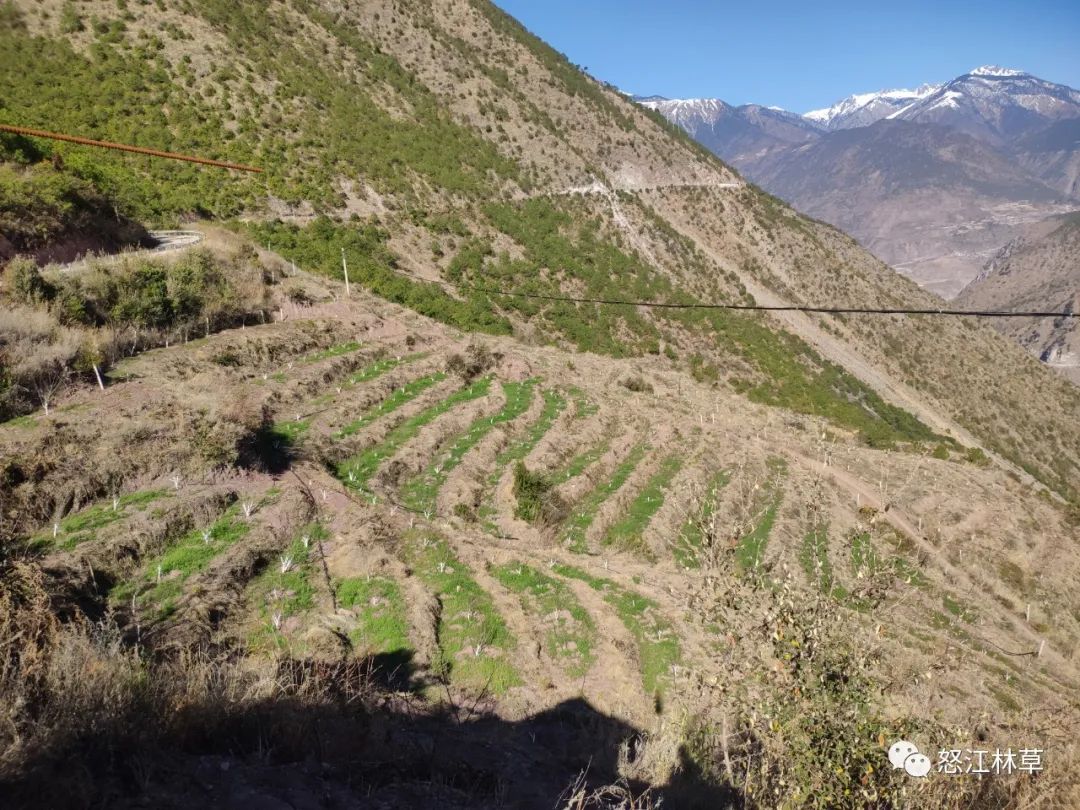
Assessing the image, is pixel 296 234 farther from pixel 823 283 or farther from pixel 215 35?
pixel 823 283

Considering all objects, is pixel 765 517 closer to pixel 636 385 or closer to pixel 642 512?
pixel 642 512

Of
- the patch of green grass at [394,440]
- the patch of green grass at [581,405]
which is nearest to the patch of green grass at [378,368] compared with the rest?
the patch of green grass at [394,440]

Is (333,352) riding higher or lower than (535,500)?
higher

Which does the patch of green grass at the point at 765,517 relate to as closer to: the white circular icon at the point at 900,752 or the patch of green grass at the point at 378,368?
the white circular icon at the point at 900,752

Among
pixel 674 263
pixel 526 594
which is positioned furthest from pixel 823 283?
pixel 526 594

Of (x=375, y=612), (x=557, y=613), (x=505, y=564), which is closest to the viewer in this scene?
(x=375, y=612)

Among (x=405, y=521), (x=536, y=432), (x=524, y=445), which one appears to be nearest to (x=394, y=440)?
(x=524, y=445)

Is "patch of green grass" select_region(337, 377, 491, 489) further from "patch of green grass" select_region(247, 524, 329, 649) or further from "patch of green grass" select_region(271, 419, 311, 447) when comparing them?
"patch of green grass" select_region(247, 524, 329, 649)
